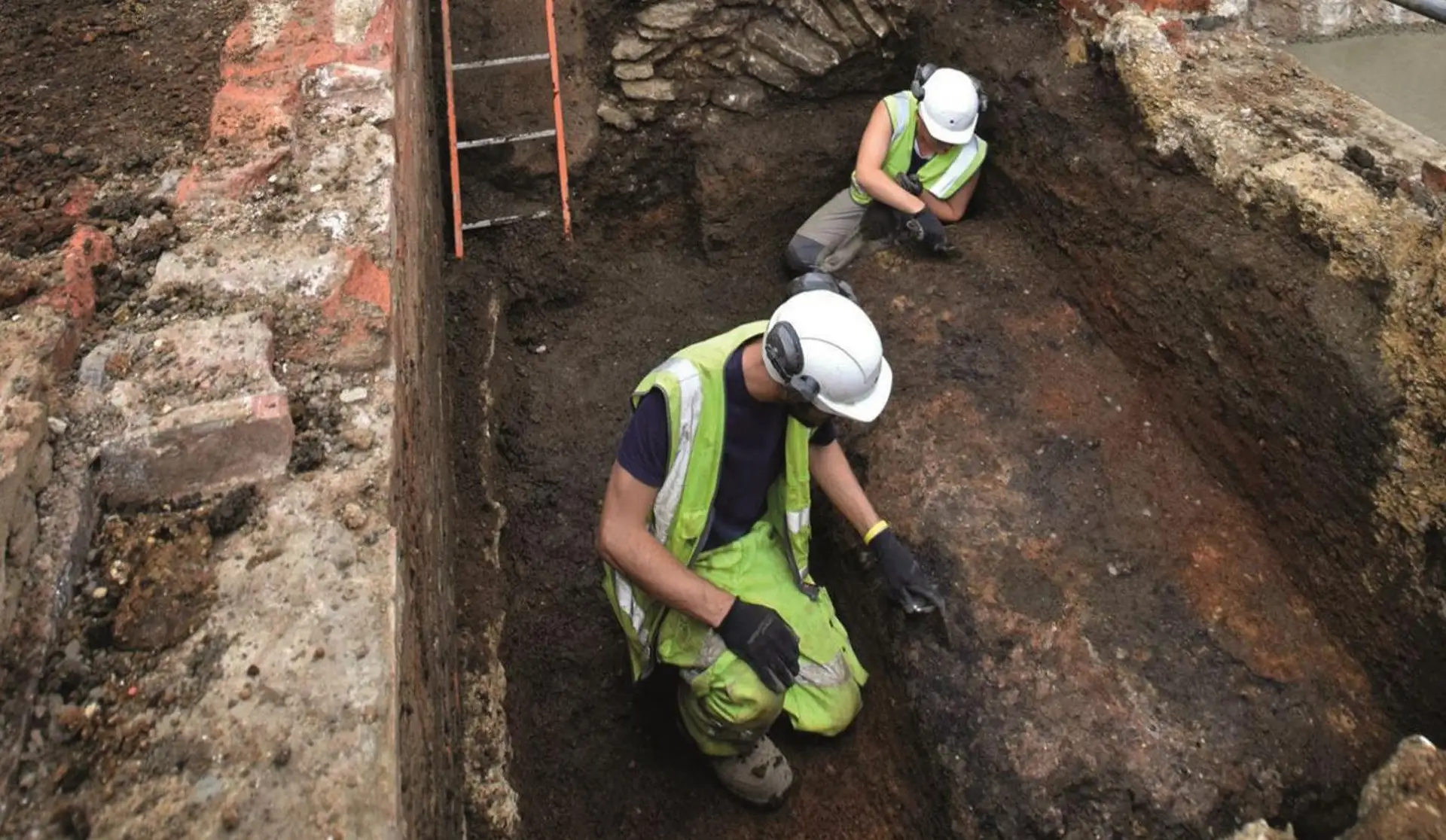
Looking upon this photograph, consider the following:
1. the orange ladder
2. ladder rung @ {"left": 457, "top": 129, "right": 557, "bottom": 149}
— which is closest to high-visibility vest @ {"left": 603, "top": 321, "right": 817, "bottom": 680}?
the orange ladder

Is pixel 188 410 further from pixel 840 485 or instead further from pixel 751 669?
pixel 840 485

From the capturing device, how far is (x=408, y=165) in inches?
112

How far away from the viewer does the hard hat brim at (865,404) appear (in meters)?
2.30

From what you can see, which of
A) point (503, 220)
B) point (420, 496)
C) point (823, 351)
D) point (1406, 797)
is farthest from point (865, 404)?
point (503, 220)

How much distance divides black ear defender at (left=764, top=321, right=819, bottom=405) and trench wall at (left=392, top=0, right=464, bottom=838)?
788 millimetres

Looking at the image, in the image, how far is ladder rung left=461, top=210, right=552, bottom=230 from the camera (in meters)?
4.16

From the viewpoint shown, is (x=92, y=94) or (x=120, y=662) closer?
(x=120, y=662)

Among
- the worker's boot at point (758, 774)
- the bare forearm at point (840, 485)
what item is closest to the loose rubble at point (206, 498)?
the bare forearm at point (840, 485)

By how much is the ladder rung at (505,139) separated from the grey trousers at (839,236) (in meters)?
1.13

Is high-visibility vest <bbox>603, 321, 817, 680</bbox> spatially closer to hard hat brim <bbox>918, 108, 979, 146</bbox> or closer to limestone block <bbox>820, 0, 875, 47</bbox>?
hard hat brim <bbox>918, 108, 979, 146</bbox>

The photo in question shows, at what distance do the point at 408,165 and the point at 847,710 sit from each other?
1.94 meters

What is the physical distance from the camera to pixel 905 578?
8.95ft

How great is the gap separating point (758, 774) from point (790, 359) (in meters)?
1.18

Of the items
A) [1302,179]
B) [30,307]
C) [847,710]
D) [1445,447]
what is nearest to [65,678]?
[30,307]
